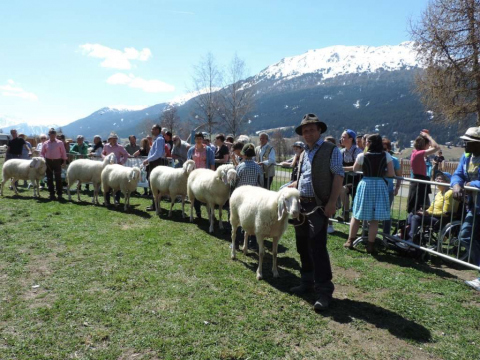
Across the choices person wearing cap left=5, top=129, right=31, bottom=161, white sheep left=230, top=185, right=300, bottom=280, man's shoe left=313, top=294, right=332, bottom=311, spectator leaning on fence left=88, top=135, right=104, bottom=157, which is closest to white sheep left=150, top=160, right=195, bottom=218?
white sheep left=230, top=185, right=300, bottom=280

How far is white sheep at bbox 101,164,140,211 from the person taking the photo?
31.4 ft

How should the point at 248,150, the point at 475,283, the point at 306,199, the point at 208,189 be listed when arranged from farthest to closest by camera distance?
the point at 208,189, the point at 248,150, the point at 475,283, the point at 306,199

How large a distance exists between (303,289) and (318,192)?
1547 millimetres

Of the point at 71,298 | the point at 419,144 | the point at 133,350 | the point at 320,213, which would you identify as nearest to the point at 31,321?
the point at 71,298

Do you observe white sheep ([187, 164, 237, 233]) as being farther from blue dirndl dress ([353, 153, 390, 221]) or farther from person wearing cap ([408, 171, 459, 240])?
person wearing cap ([408, 171, 459, 240])

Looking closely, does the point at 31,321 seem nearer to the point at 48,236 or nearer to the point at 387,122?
the point at 48,236

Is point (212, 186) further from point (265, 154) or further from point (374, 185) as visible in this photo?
point (374, 185)

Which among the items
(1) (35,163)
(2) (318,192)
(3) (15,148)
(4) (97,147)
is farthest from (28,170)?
(2) (318,192)

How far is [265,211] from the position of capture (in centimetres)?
489

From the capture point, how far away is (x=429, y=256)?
620 centimetres

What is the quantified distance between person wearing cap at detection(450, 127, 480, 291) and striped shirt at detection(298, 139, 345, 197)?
7.86 ft

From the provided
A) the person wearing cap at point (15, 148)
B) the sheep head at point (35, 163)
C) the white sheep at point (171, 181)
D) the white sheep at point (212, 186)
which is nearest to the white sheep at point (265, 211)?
the white sheep at point (212, 186)

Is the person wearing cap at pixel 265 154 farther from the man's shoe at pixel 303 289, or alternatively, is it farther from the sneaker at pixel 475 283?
the sneaker at pixel 475 283

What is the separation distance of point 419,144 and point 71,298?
8410 millimetres
